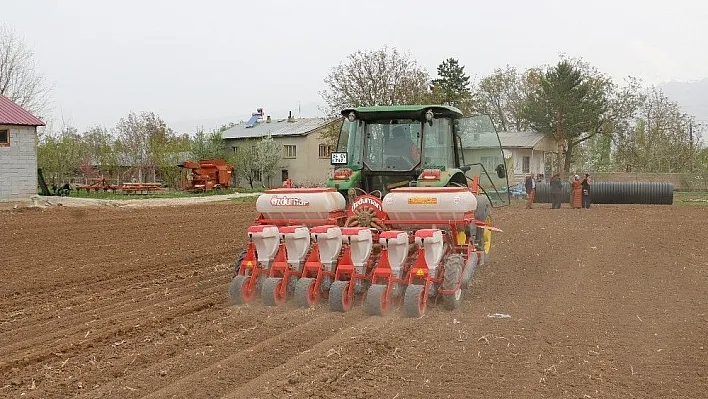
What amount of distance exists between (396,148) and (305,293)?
251cm

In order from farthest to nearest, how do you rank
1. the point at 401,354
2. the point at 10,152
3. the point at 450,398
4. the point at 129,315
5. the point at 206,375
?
the point at 10,152 < the point at 129,315 < the point at 401,354 < the point at 206,375 < the point at 450,398

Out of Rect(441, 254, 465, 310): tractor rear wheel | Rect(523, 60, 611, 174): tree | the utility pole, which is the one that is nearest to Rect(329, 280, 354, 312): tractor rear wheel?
Rect(441, 254, 465, 310): tractor rear wheel

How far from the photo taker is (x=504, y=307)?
7691mm

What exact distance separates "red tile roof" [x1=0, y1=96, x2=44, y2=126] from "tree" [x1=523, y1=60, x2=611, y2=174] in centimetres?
3096

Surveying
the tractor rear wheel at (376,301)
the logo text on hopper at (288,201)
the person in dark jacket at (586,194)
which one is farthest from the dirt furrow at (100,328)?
the person in dark jacket at (586,194)

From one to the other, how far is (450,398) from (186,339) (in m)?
2.66

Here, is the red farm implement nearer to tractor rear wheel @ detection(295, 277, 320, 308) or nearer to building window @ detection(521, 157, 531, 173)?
tractor rear wheel @ detection(295, 277, 320, 308)

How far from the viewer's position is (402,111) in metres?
8.99

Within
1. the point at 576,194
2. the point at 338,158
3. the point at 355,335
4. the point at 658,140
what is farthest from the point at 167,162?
the point at 355,335

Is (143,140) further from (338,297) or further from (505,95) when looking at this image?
(338,297)

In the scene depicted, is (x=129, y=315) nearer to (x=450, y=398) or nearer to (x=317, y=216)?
(x=317, y=216)

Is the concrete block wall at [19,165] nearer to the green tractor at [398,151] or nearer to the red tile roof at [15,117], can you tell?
the red tile roof at [15,117]

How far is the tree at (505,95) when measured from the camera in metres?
56.1

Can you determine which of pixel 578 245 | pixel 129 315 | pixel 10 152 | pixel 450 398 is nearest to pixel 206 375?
pixel 450 398
